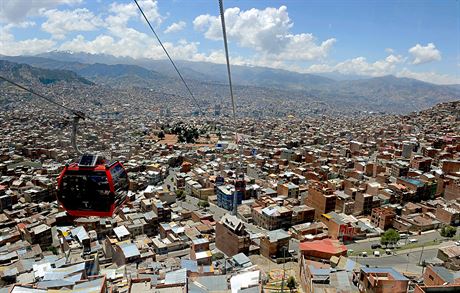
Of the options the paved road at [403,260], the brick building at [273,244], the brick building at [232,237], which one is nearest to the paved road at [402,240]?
the paved road at [403,260]

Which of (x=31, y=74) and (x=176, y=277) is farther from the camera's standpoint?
(x=31, y=74)

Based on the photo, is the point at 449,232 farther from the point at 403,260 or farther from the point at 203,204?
the point at 203,204

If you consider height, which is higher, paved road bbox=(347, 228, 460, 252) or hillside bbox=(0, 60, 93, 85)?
hillside bbox=(0, 60, 93, 85)

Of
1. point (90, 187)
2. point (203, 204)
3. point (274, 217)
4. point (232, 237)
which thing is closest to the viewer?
point (90, 187)

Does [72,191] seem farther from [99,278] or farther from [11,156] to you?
[11,156]

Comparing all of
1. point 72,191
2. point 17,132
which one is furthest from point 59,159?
point 72,191

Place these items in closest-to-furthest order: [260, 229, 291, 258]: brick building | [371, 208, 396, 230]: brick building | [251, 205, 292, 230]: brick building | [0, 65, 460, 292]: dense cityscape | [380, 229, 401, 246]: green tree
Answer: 1. [0, 65, 460, 292]: dense cityscape
2. [260, 229, 291, 258]: brick building
3. [380, 229, 401, 246]: green tree
4. [371, 208, 396, 230]: brick building
5. [251, 205, 292, 230]: brick building

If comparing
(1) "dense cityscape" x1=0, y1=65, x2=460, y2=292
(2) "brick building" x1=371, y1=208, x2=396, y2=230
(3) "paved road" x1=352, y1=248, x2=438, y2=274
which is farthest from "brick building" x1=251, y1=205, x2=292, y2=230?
(3) "paved road" x1=352, y1=248, x2=438, y2=274

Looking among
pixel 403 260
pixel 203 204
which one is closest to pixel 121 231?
pixel 203 204

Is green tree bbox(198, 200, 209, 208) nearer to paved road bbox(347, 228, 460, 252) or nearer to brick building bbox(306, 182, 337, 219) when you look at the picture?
brick building bbox(306, 182, 337, 219)
